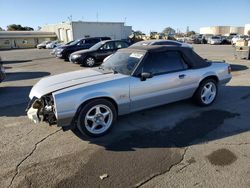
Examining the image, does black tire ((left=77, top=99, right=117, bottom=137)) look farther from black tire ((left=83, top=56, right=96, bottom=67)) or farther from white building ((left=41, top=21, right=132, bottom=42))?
white building ((left=41, top=21, right=132, bottom=42))

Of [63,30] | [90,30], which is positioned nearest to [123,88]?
[90,30]

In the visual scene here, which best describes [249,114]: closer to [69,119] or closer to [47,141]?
[69,119]

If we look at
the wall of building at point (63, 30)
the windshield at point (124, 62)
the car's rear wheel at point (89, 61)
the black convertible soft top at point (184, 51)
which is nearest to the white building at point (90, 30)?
the wall of building at point (63, 30)

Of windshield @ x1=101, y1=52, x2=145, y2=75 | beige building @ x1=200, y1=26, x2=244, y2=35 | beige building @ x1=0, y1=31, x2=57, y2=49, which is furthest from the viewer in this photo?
beige building @ x1=200, y1=26, x2=244, y2=35

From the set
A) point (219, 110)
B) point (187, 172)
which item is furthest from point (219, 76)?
point (187, 172)

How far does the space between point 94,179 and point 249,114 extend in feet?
12.2

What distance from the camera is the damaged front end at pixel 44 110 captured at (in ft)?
12.7

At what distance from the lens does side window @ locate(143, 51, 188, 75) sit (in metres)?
4.64

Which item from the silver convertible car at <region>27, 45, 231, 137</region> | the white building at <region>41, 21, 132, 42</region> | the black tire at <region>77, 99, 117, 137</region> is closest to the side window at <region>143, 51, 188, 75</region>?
the silver convertible car at <region>27, 45, 231, 137</region>

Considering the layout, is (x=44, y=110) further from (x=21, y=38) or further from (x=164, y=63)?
(x=21, y=38)

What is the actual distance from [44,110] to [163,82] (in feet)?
7.70

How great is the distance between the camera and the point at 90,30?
4866 centimetres

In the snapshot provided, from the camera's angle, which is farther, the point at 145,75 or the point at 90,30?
the point at 90,30

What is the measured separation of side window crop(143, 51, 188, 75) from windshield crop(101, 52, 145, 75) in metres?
0.22
